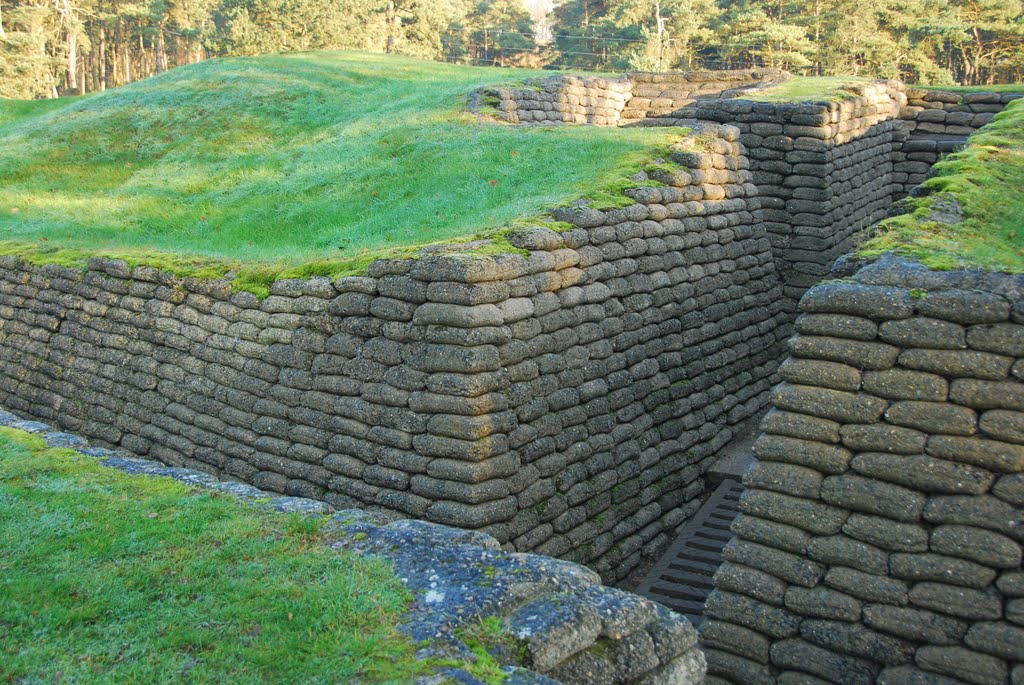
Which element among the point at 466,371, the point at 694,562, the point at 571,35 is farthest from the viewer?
the point at 571,35

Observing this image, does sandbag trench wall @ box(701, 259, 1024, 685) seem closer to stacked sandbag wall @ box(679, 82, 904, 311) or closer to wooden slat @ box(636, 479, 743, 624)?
wooden slat @ box(636, 479, 743, 624)

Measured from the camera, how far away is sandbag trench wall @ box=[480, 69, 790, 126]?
15.1m

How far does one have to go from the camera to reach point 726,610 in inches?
232

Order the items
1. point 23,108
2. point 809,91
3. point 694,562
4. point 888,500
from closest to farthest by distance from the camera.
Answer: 1. point 888,500
2. point 694,562
3. point 809,91
4. point 23,108

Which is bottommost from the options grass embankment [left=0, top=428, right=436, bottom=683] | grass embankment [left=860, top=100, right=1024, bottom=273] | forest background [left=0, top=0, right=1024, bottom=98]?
grass embankment [left=0, top=428, right=436, bottom=683]

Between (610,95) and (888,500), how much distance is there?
1156 cm

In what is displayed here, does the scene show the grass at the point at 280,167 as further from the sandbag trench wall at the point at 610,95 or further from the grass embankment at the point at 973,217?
the grass embankment at the point at 973,217

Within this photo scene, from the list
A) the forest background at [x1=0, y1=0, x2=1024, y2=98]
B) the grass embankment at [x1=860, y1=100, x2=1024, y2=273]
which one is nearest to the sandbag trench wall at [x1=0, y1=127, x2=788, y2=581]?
the grass embankment at [x1=860, y1=100, x2=1024, y2=273]

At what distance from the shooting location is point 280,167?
1535 cm

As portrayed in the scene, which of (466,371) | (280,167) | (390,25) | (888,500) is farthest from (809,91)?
(390,25)

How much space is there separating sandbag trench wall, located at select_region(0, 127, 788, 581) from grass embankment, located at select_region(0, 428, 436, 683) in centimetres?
188

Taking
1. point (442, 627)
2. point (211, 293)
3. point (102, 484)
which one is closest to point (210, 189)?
point (211, 293)

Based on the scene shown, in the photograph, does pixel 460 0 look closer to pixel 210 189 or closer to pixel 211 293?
pixel 210 189

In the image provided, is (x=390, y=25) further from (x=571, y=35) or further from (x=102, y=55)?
(x=102, y=55)
